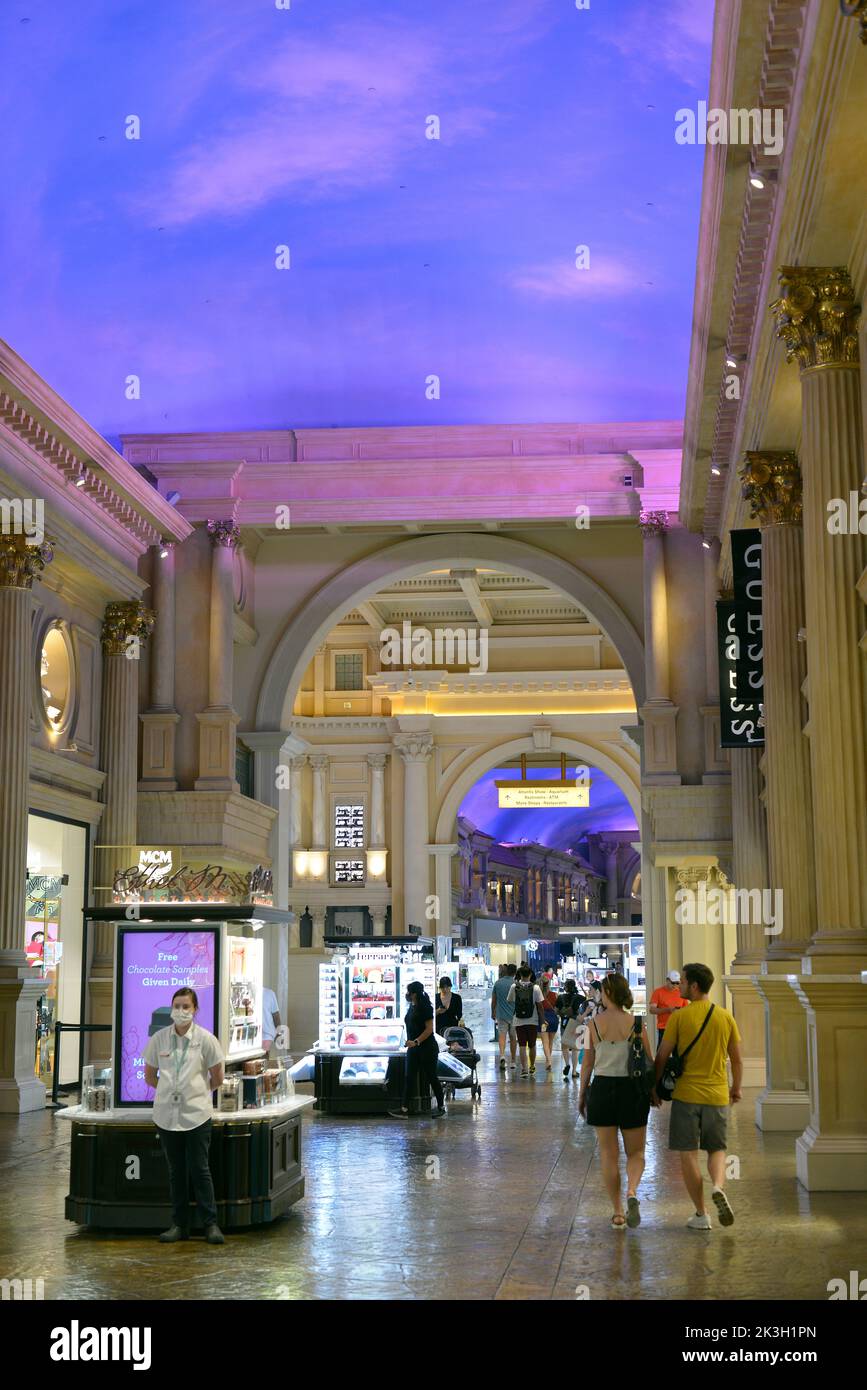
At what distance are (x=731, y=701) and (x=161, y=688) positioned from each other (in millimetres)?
9501

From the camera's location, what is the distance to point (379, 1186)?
412 inches

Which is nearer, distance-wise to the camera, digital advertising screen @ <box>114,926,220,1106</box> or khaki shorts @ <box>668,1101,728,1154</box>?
khaki shorts @ <box>668,1101,728,1154</box>

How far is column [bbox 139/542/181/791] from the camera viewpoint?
72.0 ft

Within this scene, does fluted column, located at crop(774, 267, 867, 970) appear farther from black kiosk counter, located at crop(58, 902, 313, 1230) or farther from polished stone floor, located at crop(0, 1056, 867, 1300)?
black kiosk counter, located at crop(58, 902, 313, 1230)

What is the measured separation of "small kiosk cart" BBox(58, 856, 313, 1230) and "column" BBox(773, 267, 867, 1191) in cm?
329

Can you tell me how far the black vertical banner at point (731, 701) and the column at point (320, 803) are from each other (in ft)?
71.2

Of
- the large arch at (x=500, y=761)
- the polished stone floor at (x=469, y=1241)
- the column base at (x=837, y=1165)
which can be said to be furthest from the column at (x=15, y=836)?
the large arch at (x=500, y=761)

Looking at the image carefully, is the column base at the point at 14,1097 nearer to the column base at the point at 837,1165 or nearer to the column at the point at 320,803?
the column base at the point at 837,1165

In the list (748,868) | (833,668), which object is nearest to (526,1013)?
(748,868)

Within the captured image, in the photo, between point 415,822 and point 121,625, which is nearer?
point 121,625

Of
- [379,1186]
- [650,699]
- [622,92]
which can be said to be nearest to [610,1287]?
[379,1186]

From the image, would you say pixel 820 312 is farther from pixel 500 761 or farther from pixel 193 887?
pixel 500 761

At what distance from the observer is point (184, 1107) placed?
8.35 metres

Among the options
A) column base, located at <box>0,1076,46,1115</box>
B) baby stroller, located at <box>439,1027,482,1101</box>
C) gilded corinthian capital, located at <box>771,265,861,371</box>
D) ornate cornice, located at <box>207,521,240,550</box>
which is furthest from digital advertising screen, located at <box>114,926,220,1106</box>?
ornate cornice, located at <box>207,521,240,550</box>
